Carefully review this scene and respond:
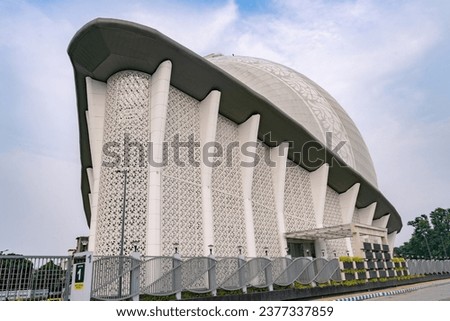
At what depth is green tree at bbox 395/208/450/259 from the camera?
6188 cm

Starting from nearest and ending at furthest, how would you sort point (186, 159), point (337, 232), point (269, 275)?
point (269, 275) → point (186, 159) → point (337, 232)

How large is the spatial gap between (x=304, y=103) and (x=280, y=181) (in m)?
9.07

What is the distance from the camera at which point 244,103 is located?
19203 millimetres

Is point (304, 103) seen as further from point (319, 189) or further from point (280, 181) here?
point (280, 181)

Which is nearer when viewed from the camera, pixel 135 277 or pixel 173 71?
pixel 135 277

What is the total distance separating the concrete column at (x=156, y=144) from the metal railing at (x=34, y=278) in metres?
4.32

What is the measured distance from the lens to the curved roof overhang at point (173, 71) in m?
14.4

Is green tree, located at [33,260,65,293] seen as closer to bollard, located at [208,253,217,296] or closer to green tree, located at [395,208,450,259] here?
bollard, located at [208,253,217,296]

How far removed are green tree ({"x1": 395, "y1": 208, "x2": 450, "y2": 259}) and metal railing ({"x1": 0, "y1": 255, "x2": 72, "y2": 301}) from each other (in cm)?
6718

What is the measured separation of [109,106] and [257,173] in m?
9.48

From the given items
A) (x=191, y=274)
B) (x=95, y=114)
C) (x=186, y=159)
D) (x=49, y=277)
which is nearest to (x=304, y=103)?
(x=186, y=159)

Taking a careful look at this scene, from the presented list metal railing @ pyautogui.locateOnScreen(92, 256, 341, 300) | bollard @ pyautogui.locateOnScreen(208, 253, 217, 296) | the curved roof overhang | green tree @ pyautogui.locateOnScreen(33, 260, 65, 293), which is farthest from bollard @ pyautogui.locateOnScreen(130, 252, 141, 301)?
the curved roof overhang

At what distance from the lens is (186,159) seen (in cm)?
1628

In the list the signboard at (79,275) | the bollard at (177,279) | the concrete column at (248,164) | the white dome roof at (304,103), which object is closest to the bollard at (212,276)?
the bollard at (177,279)
